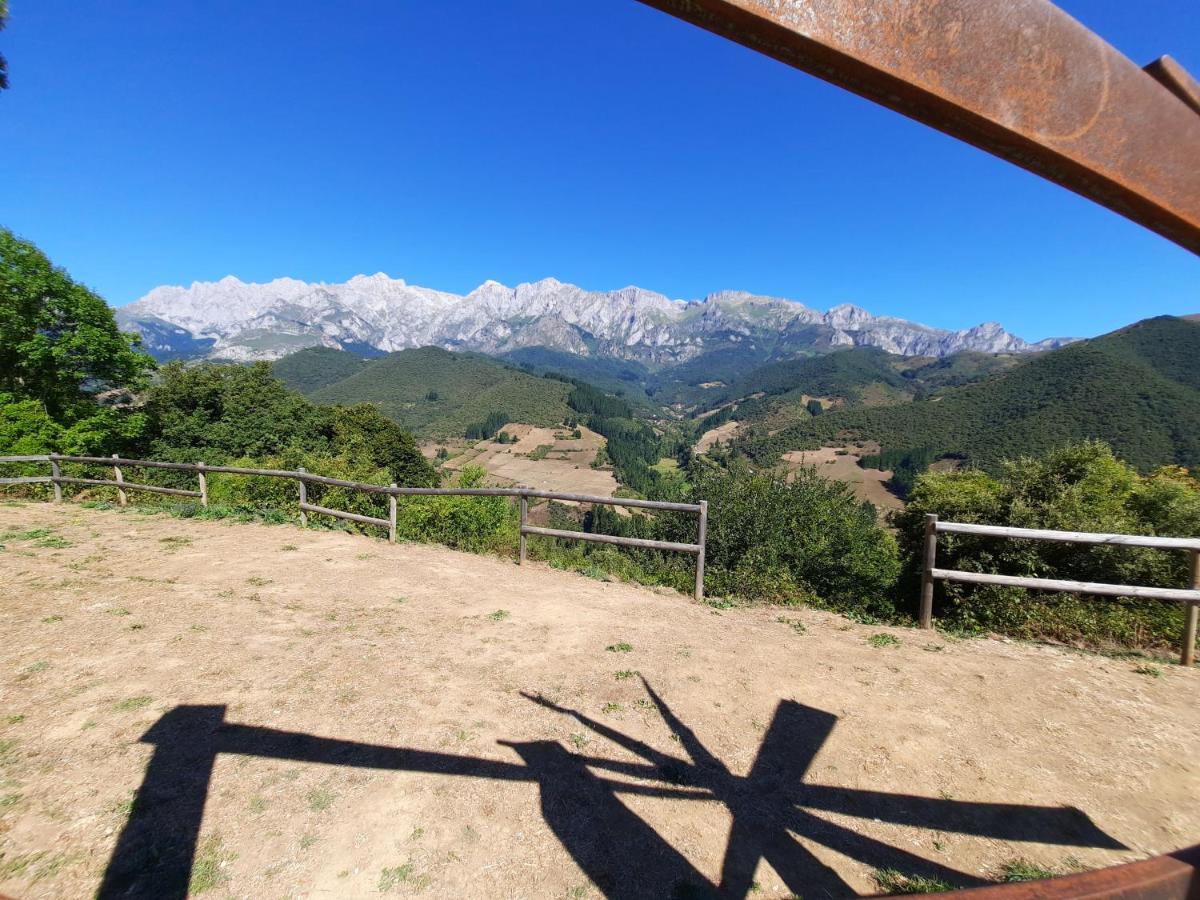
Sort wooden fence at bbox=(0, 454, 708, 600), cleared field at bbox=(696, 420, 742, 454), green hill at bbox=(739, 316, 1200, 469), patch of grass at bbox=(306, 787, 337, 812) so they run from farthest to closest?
cleared field at bbox=(696, 420, 742, 454), green hill at bbox=(739, 316, 1200, 469), wooden fence at bbox=(0, 454, 708, 600), patch of grass at bbox=(306, 787, 337, 812)

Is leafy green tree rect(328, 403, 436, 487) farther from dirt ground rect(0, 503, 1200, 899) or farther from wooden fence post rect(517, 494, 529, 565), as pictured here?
dirt ground rect(0, 503, 1200, 899)

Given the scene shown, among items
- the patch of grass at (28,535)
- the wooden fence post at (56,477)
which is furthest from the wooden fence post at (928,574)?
the wooden fence post at (56,477)

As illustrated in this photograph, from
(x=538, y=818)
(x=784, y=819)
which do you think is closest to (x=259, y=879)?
(x=538, y=818)

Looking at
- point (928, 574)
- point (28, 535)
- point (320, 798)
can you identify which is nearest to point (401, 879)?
point (320, 798)

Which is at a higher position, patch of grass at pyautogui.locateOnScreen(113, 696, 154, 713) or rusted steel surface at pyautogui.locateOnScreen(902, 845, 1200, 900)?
rusted steel surface at pyautogui.locateOnScreen(902, 845, 1200, 900)

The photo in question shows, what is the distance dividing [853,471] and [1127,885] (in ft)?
338

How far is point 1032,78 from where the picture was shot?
37.2 inches

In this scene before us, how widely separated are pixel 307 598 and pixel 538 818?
4311 mm

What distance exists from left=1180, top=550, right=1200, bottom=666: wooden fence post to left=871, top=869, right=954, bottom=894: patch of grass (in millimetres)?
4597

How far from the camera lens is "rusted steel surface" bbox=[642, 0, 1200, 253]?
2.96ft

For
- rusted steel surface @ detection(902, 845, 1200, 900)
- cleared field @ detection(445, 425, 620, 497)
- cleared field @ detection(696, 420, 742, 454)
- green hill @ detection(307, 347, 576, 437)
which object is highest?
green hill @ detection(307, 347, 576, 437)

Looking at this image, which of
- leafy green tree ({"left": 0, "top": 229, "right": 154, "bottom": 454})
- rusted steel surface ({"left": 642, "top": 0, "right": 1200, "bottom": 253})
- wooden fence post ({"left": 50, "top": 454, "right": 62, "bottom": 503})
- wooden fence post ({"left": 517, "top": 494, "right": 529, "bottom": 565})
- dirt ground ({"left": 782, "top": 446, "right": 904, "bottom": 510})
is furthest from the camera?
dirt ground ({"left": 782, "top": 446, "right": 904, "bottom": 510})

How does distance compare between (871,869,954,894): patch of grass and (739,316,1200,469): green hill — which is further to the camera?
(739,316,1200,469): green hill

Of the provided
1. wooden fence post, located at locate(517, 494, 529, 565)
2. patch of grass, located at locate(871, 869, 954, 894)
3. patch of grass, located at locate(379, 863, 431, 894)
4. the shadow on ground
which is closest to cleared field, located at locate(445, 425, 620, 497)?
wooden fence post, located at locate(517, 494, 529, 565)
